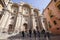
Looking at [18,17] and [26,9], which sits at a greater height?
[26,9]

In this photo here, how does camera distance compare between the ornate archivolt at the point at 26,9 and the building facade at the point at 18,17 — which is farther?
the ornate archivolt at the point at 26,9

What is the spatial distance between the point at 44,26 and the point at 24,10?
916 centimetres

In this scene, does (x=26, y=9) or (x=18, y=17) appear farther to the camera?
(x=26, y=9)

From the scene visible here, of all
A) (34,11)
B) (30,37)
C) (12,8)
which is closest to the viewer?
(30,37)

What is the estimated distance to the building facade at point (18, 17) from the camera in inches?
1083

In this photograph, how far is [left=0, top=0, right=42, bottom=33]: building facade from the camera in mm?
27500

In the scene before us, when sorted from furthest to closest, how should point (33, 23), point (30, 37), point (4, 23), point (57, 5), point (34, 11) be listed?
1. point (34, 11)
2. point (33, 23)
3. point (4, 23)
4. point (57, 5)
5. point (30, 37)

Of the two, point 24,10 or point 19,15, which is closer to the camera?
point 19,15

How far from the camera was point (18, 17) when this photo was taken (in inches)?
1198

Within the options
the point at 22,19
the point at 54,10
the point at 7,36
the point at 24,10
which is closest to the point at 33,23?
the point at 22,19

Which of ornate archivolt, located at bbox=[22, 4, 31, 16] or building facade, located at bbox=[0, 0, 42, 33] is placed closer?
building facade, located at bbox=[0, 0, 42, 33]

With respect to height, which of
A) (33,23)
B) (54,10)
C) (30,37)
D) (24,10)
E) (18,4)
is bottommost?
(30,37)

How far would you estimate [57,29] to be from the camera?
769 inches

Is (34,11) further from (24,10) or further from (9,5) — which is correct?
(9,5)
